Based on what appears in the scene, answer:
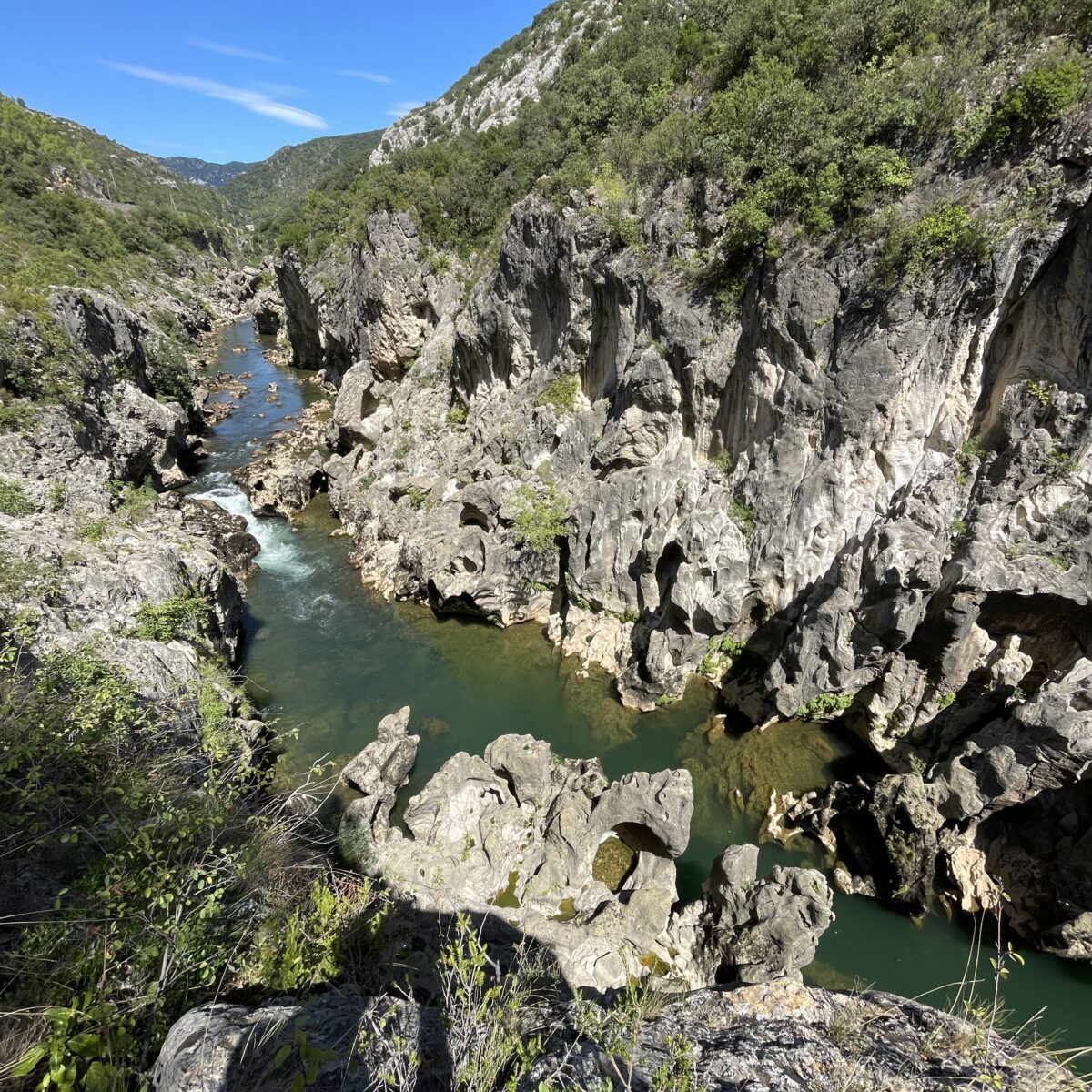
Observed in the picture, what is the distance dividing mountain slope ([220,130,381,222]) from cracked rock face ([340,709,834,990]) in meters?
177

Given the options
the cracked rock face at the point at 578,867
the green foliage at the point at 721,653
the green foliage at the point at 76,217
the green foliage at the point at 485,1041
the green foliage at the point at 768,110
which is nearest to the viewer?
the green foliage at the point at 485,1041

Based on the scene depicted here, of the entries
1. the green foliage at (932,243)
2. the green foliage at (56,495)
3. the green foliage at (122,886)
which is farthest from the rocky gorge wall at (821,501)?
the green foliage at (122,886)

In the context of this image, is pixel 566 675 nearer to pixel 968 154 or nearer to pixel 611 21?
pixel 968 154

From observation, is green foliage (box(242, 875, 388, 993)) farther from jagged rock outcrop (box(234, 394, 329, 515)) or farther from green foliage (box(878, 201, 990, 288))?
jagged rock outcrop (box(234, 394, 329, 515))

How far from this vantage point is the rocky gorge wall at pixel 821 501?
1061cm

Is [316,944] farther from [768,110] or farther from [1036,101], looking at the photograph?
[768,110]

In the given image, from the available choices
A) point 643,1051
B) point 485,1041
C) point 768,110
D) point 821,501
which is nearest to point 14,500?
point 485,1041

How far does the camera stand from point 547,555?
18.6 meters

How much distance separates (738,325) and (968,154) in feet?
18.9

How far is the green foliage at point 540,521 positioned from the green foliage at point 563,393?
3.31 m

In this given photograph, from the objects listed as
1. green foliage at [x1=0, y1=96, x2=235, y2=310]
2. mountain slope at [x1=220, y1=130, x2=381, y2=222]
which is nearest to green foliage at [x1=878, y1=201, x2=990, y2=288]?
green foliage at [x1=0, y1=96, x2=235, y2=310]

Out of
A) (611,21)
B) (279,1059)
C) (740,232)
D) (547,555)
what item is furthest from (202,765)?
(611,21)

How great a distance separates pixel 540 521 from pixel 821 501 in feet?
28.3

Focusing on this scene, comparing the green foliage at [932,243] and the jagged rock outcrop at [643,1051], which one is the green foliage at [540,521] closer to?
the green foliage at [932,243]
